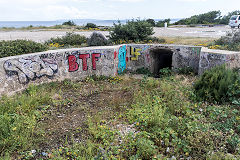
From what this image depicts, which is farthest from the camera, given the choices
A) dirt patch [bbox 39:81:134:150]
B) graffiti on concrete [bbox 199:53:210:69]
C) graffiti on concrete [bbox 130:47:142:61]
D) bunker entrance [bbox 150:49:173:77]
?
bunker entrance [bbox 150:49:173:77]

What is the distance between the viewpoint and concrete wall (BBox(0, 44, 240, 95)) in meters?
6.82

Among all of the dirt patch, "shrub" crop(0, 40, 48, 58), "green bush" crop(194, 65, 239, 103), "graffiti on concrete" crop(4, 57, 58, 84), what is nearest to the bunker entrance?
the dirt patch

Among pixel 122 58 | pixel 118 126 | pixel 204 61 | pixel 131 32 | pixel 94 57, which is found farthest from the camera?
pixel 131 32

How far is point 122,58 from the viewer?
10172 millimetres

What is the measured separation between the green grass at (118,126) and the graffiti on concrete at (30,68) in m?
0.52

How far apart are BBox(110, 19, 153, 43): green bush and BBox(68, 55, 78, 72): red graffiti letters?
484 cm

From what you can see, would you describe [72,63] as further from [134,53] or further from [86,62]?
[134,53]

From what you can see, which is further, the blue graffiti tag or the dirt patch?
the blue graffiti tag

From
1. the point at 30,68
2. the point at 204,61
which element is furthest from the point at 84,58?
the point at 204,61

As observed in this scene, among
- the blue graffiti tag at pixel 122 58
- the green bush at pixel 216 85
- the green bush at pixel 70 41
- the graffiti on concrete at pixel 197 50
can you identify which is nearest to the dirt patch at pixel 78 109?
the blue graffiti tag at pixel 122 58

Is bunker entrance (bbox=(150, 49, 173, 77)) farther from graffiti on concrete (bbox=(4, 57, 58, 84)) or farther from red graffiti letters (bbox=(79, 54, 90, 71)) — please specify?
graffiti on concrete (bbox=(4, 57, 58, 84))

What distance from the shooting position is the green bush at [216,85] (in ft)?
20.6

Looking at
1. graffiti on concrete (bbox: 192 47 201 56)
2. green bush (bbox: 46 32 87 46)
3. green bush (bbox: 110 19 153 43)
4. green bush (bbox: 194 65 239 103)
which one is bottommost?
green bush (bbox: 194 65 239 103)

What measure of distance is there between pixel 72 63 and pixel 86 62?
67 centimetres
